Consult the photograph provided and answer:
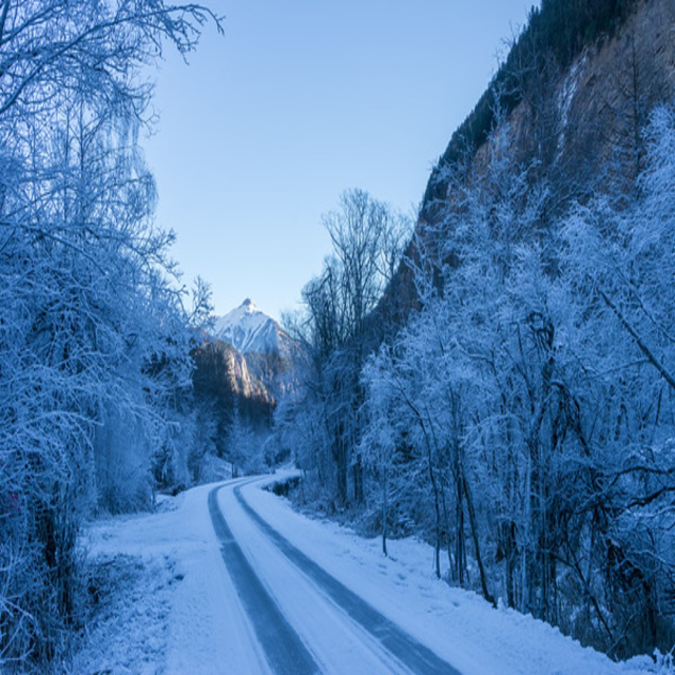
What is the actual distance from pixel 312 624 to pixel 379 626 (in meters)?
0.91

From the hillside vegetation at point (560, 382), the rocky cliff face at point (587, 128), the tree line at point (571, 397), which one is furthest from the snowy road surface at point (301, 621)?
the rocky cliff face at point (587, 128)


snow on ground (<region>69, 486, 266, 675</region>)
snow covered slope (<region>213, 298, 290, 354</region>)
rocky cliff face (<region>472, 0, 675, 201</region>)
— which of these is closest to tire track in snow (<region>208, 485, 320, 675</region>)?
snow on ground (<region>69, 486, 266, 675</region>)

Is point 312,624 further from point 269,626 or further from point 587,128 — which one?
point 587,128

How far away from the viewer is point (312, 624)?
19.7ft

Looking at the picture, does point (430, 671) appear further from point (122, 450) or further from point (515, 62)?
point (515, 62)

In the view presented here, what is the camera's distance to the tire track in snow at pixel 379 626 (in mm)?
4773

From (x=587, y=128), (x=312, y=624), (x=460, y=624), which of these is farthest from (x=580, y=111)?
(x=312, y=624)

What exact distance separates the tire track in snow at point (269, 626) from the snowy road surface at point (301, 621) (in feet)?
0.06

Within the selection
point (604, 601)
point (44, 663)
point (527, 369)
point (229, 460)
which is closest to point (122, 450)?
point (44, 663)

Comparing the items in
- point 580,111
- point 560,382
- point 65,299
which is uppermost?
point 580,111

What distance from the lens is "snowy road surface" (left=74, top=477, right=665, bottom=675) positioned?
4848 millimetres

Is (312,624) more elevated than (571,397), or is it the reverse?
(571,397)

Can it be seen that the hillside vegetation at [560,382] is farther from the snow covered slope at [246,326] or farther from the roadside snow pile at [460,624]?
the snow covered slope at [246,326]

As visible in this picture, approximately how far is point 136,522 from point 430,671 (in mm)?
14884
